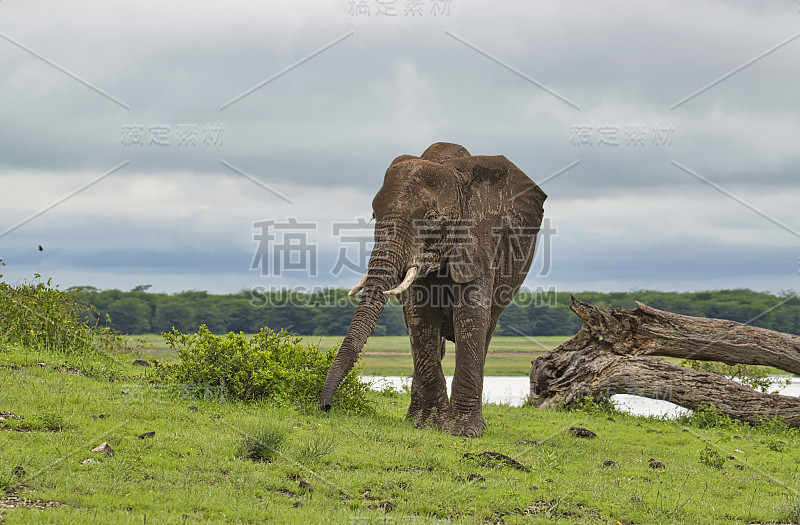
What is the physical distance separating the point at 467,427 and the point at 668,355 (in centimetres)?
780

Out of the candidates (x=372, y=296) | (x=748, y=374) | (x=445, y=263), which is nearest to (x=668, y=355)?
(x=748, y=374)

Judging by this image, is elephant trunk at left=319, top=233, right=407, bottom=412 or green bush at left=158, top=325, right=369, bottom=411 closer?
elephant trunk at left=319, top=233, right=407, bottom=412

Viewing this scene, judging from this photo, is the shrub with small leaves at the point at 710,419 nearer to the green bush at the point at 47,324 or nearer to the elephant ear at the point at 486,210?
the elephant ear at the point at 486,210

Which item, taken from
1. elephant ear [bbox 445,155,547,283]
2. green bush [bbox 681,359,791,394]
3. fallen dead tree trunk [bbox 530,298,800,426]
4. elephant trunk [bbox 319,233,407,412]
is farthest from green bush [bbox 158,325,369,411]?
green bush [bbox 681,359,791,394]

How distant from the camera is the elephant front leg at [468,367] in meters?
12.9

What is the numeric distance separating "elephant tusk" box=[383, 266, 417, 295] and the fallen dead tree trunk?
847 cm

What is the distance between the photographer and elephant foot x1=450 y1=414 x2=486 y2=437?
1264 cm

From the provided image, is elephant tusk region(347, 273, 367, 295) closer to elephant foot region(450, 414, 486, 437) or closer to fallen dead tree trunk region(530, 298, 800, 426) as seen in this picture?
elephant foot region(450, 414, 486, 437)

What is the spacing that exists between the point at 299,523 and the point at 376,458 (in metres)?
2.89

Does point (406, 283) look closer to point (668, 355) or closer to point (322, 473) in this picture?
point (322, 473)

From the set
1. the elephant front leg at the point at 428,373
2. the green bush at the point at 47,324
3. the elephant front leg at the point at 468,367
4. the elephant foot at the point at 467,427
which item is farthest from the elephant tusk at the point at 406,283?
the green bush at the point at 47,324

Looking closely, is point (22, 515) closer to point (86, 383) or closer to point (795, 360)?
point (86, 383)

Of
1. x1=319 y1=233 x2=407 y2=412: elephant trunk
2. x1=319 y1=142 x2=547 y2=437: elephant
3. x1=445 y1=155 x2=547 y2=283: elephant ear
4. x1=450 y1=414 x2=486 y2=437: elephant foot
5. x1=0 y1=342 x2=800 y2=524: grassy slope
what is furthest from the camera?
x1=445 y1=155 x2=547 y2=283: elephant ear

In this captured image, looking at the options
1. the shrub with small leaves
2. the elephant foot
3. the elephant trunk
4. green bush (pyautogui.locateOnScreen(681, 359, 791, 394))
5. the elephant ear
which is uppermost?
the elephant ear
